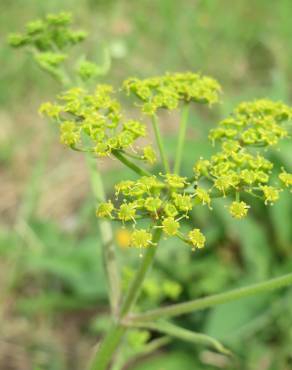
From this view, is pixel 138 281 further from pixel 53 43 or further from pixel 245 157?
pixel 53 43

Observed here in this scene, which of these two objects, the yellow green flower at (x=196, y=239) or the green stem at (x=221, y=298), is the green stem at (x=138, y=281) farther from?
the yellow green flower at (x=196, y=239)

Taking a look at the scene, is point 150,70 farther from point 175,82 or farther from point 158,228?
point 158,228

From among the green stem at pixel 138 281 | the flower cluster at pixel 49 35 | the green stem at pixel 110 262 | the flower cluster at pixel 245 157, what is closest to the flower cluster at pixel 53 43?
the flower cluster at pixel 49 35

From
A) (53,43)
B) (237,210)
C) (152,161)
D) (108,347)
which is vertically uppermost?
(53,43)

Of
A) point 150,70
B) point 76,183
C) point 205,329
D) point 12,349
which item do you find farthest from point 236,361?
point 150,70

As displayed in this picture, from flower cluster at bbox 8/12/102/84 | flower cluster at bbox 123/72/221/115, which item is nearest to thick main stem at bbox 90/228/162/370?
flower cluster at bbox 123/72/221/115

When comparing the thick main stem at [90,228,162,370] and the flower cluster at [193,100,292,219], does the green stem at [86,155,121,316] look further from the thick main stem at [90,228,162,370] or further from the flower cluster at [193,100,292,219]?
the flower cluster at [193,100,292,219]

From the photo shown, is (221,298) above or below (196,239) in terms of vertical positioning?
below

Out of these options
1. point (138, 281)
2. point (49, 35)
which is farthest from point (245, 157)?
point (49, 35)
